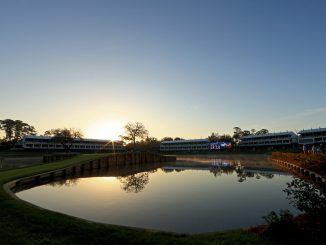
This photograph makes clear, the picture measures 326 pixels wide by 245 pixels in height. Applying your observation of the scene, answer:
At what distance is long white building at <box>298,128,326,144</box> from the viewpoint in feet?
442

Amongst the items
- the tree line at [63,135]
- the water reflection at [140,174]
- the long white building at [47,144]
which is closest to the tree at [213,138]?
the tree line at [63,135]

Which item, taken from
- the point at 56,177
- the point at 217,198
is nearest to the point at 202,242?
the point at 217,198

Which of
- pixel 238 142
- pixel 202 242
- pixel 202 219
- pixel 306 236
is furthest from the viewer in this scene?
pixel 238 142

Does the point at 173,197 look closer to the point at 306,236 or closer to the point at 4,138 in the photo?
the point at 306,236

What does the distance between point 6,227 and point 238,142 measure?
18090cm

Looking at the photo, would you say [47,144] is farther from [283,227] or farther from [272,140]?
[283,227]

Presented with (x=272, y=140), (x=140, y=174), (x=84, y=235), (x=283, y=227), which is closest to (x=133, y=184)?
(x=140, y=174)

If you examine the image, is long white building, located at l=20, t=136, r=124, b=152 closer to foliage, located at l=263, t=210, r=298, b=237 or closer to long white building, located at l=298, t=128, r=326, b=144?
long white building, located at l=298, t=128, r=326, b=144

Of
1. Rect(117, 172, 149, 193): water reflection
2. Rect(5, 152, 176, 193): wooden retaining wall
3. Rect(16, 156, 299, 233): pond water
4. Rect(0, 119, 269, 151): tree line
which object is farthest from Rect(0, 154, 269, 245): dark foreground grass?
Rect(0, 119, 269, 151): tree line

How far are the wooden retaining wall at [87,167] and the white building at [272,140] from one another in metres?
95.8

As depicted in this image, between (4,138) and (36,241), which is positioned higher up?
(4,138)

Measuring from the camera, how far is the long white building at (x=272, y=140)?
15312 cm

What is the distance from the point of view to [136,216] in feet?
47.8

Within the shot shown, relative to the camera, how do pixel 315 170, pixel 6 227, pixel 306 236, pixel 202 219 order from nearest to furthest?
pixel 306 236 → pixel 6 227 → pixel 202 219 → pixel 315 170
